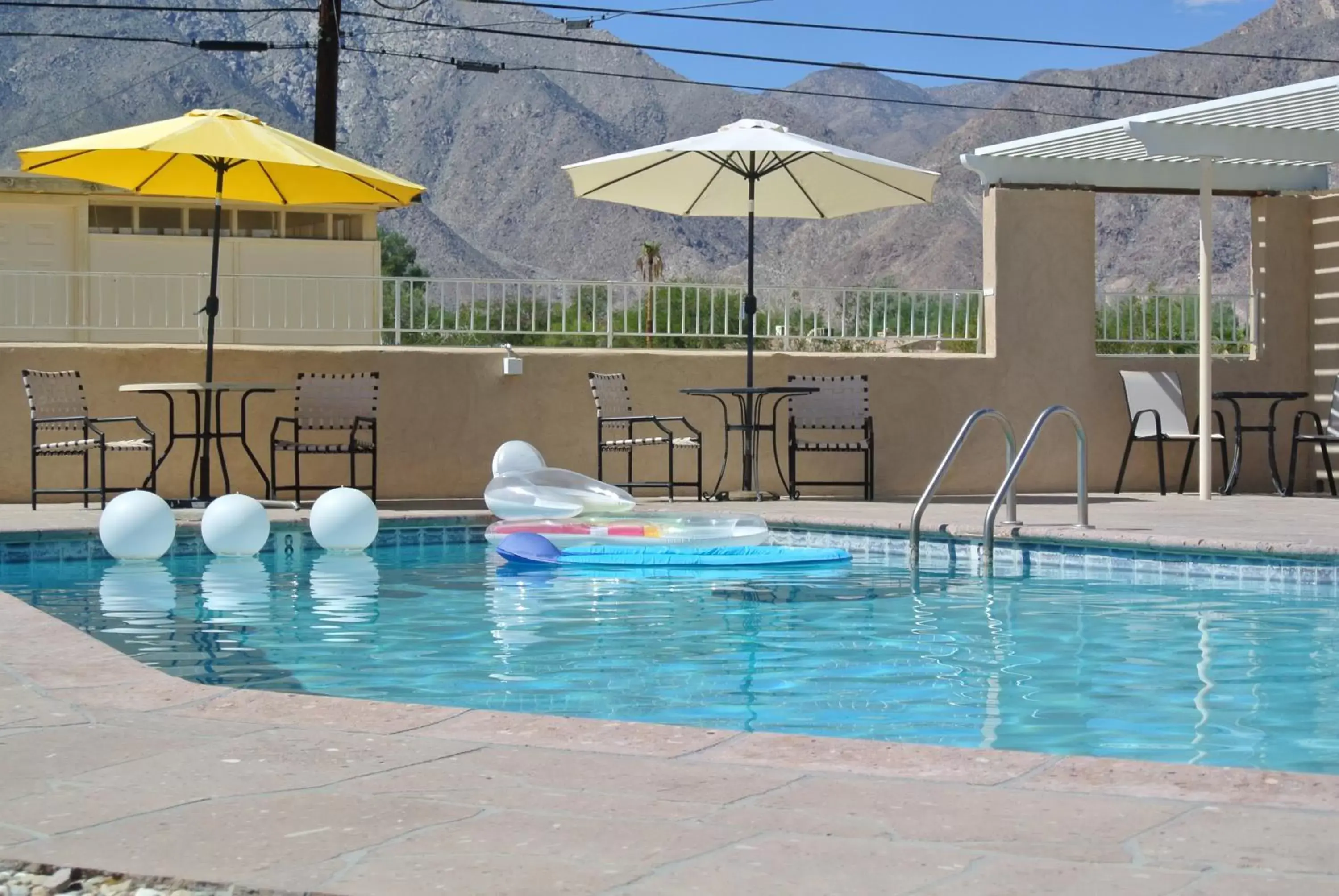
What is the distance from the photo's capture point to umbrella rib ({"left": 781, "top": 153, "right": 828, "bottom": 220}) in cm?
1134

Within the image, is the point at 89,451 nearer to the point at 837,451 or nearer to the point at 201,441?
the point at 201,441

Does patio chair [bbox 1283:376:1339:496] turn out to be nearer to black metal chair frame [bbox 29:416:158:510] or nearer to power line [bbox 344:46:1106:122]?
black metal chair frame [bbox 29:416:158:510]

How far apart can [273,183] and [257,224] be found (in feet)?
48.9

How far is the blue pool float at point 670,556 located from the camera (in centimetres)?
818

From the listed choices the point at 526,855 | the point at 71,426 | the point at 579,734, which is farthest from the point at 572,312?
the point at 526,855

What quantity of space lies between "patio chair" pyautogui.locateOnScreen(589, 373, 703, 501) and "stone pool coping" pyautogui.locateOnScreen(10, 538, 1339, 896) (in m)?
6.84

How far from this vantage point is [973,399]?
11852 mm

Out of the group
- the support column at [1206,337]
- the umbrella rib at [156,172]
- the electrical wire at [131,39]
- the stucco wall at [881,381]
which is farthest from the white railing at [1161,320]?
the electrical wire at [131,39]

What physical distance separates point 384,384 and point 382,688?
6.21m

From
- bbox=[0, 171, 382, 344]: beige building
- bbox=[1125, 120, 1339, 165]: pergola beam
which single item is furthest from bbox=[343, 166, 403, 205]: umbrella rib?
bbox=[0, 171, 382, 344]: beige building

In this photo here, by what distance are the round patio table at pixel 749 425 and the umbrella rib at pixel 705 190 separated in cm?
146

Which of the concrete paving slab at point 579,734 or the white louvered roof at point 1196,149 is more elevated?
the white louvered roof at point 1196,149

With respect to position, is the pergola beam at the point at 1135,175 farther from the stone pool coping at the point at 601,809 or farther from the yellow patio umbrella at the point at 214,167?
the stone pool coping at the point at 601,809

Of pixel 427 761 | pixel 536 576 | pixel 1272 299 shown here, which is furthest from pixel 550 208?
pixel 427 761
